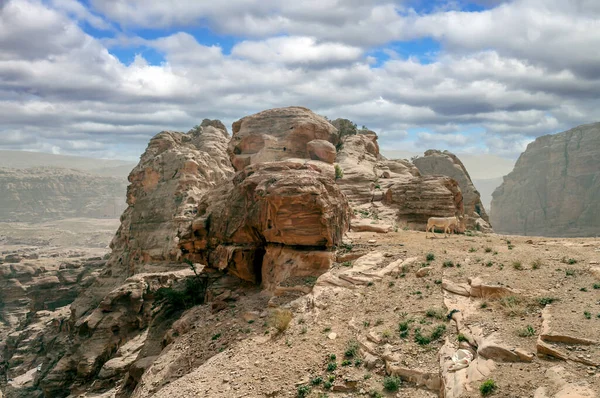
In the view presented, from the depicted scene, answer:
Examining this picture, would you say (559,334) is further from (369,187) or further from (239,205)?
(369,187)

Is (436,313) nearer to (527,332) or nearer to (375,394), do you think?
(527,332)

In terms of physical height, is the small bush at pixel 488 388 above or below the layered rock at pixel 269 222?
below

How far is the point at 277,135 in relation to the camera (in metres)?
33.8

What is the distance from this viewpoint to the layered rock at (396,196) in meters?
26.9

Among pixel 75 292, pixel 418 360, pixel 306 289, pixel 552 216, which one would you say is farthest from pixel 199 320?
pixel 552 216

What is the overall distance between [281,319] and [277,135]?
66.0 ft

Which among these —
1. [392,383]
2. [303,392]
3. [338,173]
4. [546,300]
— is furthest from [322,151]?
[392,383]

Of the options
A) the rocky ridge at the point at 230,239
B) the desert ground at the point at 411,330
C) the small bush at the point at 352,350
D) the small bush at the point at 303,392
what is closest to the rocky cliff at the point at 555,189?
the rocky ridge at the point at 230,239

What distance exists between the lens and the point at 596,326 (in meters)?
10.5

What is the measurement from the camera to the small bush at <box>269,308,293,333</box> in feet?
50.7

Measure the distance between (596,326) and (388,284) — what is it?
669cm

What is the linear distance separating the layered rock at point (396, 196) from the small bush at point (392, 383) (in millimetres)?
12145

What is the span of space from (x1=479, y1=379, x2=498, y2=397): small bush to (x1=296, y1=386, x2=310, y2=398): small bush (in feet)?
14.9

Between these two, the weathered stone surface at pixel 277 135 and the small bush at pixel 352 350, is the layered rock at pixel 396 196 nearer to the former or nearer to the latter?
the weathered stone surface at pixel 277 135
